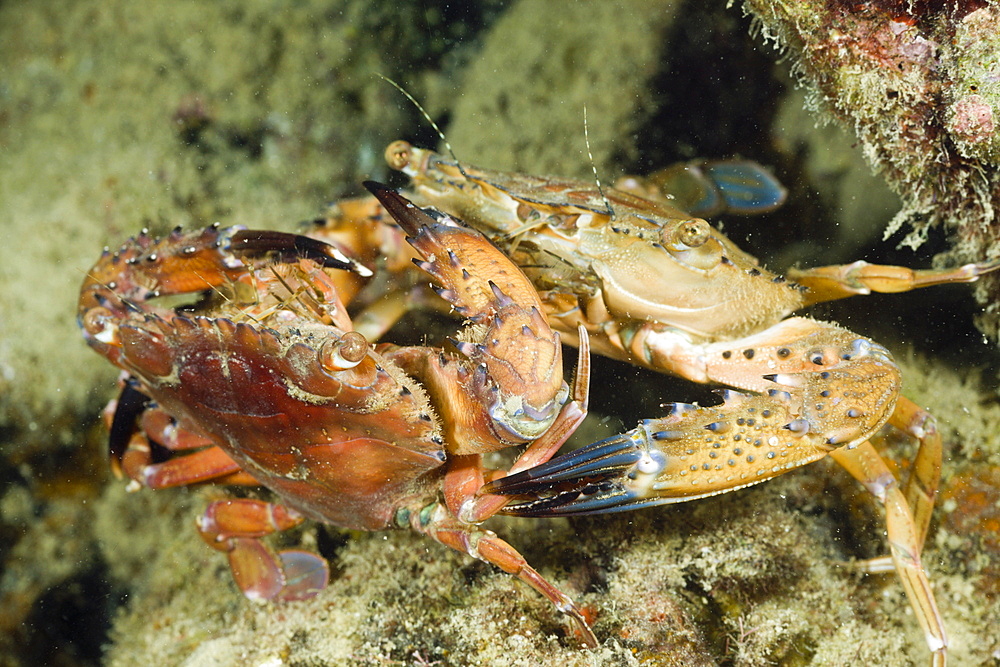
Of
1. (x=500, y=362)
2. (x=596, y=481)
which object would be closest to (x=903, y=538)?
(x=596, y=481)

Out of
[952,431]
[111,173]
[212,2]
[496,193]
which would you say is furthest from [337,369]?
[212,2]

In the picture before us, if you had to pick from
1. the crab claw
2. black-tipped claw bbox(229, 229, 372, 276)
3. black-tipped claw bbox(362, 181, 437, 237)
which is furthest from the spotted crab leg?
black-tipped claw bbox(229, 229, 372, 276)

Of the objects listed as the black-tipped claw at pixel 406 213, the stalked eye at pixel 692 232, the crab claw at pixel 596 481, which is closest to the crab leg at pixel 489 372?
the black-tipped claw at pixel 406 213

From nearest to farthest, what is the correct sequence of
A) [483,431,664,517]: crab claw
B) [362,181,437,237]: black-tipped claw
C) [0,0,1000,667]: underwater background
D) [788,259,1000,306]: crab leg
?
[483,431,664,517]: crab claw, [362,181,437,237]: black-tipped claw, [0,0,1000,667]: underwater background, [788,259,1000,306]: crab leg

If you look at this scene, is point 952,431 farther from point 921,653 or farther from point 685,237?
point 685,237

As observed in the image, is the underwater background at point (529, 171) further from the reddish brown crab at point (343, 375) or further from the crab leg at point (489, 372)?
the reddish brown crab at point (343, 375)

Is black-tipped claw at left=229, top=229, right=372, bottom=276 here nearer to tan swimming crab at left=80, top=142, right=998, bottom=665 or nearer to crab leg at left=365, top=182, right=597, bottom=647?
tan swimming crab at left=80, top=142, right=998, bottom=665
